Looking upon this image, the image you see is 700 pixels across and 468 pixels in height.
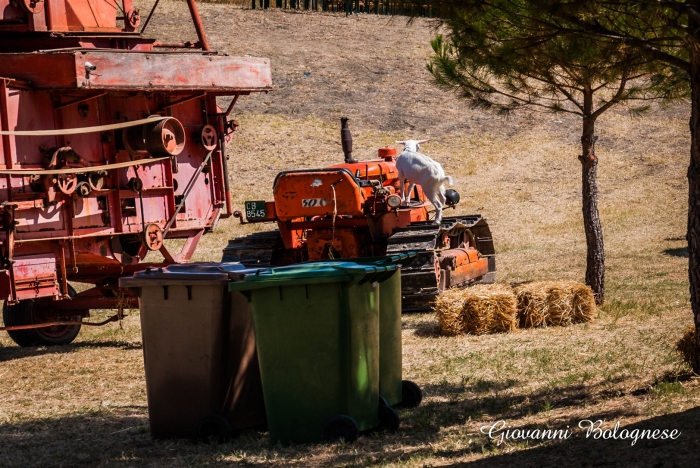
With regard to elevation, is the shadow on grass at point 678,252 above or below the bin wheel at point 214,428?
below

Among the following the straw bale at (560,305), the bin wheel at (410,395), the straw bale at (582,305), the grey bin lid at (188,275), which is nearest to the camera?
the grey bin lid at (188,275)

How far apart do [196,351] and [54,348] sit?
559 centimetres

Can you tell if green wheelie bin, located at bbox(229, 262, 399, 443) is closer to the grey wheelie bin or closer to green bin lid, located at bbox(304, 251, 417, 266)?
the grey wheelie bin

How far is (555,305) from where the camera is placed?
1099 cm

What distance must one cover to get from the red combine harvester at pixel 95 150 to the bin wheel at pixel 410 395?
13.2 feet

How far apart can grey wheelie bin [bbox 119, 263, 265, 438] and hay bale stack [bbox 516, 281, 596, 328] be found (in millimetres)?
4952

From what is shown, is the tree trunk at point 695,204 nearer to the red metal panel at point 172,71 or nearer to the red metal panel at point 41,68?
the red metal panel at point 172,71

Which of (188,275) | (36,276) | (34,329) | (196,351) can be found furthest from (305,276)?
(34,329)

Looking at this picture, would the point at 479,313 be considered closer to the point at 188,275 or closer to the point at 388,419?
the point at 388,419

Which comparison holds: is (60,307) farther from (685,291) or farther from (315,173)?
(685,291)

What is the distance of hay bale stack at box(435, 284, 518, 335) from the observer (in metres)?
10.8

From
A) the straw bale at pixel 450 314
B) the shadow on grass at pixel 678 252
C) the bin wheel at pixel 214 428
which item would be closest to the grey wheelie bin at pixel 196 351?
the bin wheel at pixel 214 428

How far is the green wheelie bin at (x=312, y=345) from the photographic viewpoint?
20.2 feet

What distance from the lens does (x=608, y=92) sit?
3155 centimetres
